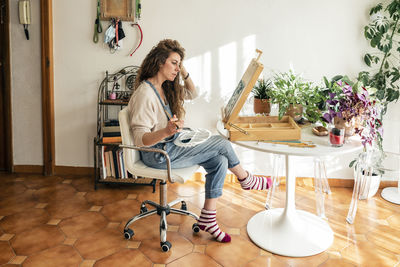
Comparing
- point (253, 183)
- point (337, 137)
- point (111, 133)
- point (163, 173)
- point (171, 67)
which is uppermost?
point (171, 67)

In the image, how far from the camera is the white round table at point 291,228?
2248mm

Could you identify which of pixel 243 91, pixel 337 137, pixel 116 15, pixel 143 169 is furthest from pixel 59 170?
pixel 337 137

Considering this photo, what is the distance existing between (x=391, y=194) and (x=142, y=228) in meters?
2.08

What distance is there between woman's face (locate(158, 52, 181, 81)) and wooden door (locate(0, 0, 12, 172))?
1.82 meters

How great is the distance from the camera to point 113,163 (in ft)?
10.3

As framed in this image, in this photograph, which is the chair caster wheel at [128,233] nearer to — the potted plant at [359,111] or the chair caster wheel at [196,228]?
the chair caster wheel at [196,228]

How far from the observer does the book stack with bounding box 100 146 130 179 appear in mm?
3094

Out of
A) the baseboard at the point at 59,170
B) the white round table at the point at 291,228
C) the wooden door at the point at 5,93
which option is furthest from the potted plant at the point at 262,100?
the wooden door at the point at 5,93

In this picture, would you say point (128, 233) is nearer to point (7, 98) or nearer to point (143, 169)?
point (143, 169)

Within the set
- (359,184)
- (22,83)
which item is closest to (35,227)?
(22,83)

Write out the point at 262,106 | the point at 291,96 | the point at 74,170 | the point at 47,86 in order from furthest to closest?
the point at 74,170, the point at 47,86, the point at 262,106, the point at 291,96

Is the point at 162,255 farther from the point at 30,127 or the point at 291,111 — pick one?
the point at 30,127

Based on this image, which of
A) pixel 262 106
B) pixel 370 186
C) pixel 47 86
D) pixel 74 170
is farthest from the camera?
pixel 74 170

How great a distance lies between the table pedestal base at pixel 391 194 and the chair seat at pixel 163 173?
1764 millimetres
